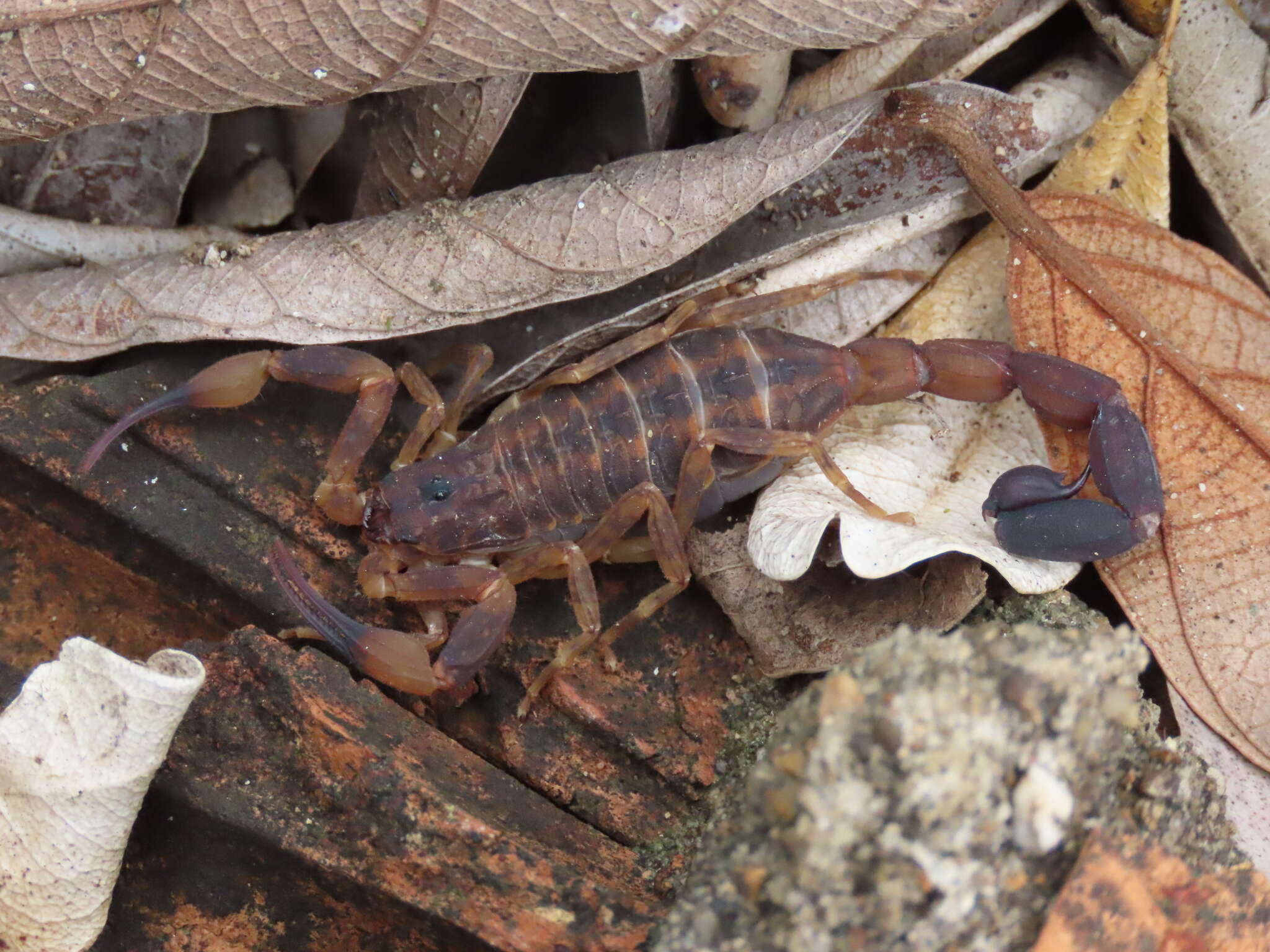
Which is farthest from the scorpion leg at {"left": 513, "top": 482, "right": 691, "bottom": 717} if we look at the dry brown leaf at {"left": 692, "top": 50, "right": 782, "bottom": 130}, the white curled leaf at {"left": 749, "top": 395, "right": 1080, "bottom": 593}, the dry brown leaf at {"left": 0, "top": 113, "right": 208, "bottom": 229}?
the dry brown leaf at {"left": 0, "top": 113, "right": 208, "bottom": 229}

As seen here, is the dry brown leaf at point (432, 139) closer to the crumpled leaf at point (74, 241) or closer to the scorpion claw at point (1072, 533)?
the crumpled leaf at point (74, 241)

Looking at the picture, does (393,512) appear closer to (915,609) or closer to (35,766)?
(35,766)

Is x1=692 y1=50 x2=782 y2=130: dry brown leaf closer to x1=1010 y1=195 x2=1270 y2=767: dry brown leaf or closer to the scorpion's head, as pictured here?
x1=1010 y1=195 x2=1270 y2=767: dry brown leaf

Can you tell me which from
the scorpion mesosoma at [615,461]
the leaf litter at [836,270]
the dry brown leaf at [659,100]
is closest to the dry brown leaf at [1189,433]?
the leaf litter at [836,270]

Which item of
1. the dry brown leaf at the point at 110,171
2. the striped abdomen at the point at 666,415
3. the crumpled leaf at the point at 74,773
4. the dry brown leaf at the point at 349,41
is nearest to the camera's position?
the crumpled leaf at the point at 74,773

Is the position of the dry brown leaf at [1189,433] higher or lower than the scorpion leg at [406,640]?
higher

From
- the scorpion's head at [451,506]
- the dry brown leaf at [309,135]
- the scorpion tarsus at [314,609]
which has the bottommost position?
the scorpion's head at [451,506]
